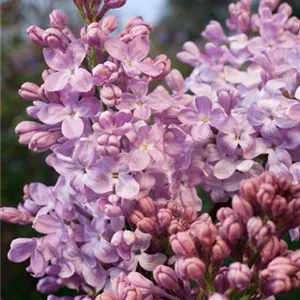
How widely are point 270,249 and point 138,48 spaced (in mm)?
219

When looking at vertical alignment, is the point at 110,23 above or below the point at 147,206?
above

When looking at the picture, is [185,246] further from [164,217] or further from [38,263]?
[38,263]

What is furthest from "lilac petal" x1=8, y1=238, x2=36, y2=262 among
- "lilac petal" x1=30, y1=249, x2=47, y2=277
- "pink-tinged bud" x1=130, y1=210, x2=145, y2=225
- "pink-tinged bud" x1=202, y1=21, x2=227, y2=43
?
"pink-tinged bud" x1=202, y1=21, x2=227, y2=43

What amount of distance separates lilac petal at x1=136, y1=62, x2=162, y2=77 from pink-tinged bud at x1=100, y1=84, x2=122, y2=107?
35mm

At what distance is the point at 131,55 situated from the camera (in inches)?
22.4

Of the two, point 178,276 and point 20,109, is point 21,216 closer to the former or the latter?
point 178,276

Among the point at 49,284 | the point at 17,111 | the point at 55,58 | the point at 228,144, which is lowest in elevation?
the point at 17,111

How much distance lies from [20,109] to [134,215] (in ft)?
8.58

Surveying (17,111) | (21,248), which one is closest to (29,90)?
(21,248)

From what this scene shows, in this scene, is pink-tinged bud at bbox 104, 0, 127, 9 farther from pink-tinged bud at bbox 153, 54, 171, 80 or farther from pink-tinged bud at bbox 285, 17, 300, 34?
pink-tinged bud at bbox 285, 17, 300, 34

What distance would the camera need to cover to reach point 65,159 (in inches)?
21.6

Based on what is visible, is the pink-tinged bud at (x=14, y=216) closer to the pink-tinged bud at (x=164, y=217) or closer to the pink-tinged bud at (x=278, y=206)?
the pink-tinged bud at (x=164, y=217)

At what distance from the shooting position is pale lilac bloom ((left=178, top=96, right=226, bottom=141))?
573 millimetres

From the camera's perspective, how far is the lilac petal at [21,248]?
588 mm
